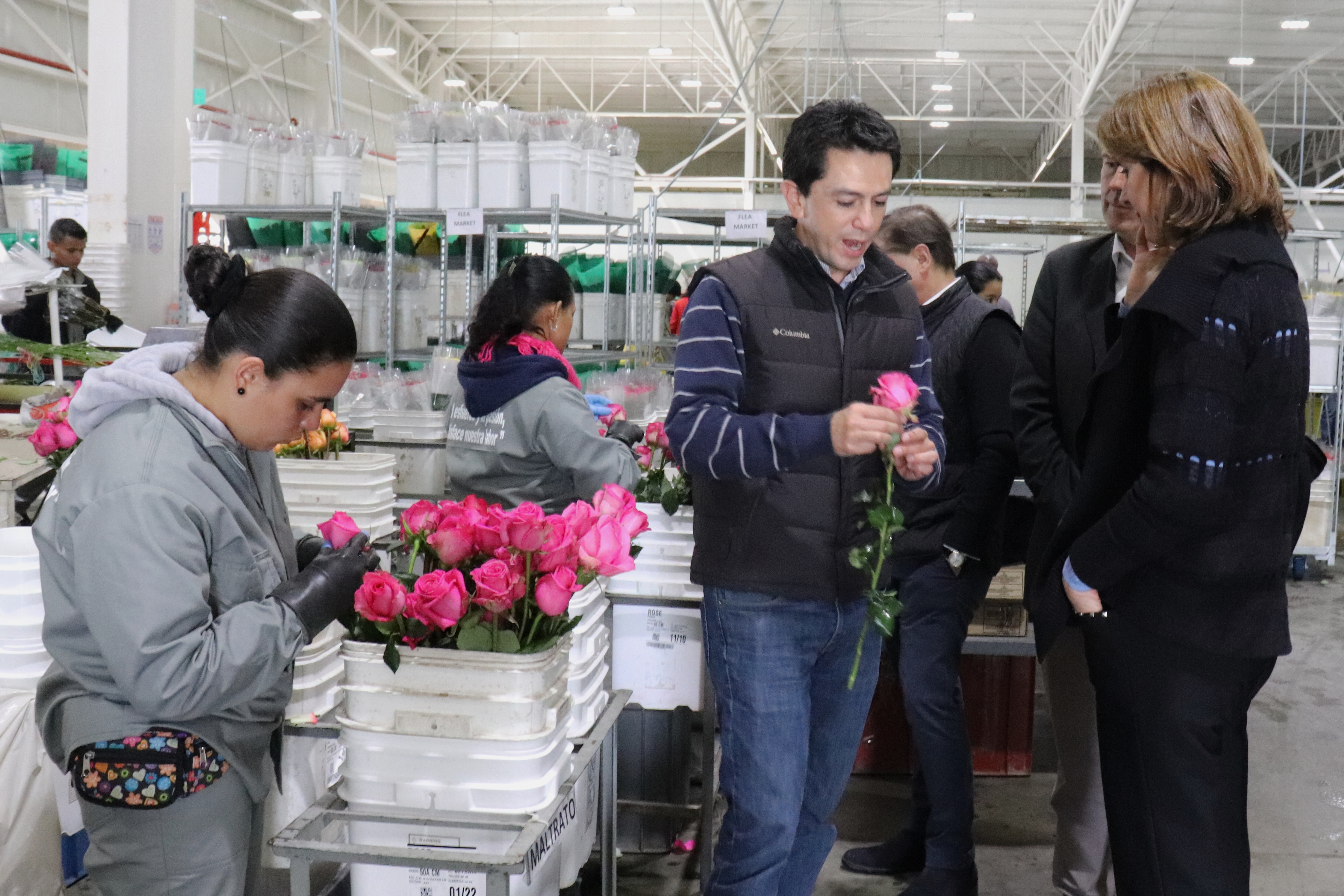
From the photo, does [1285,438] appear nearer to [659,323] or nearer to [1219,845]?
[1219,845]

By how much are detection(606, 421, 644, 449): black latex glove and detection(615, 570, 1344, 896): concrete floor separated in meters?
1.10

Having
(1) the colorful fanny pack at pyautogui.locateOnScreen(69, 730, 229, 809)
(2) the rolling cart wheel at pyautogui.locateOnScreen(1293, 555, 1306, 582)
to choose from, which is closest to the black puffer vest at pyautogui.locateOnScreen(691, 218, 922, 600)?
(1) the colorful fanny pack at pyautogui.locateOnScreen(69, 730, 229, 809)

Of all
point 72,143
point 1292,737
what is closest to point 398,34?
point 72,143

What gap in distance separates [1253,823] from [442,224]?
344 cm

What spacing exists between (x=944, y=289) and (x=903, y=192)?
531 inches

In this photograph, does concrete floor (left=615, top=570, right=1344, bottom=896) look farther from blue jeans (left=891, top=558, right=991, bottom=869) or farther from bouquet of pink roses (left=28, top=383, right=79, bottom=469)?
bouquet of pink roses (left=28, top=383, right=79, bottom=469)

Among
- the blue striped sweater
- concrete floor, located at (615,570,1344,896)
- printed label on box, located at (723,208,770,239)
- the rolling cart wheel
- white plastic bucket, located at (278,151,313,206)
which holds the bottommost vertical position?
concrete floor, located at (615,570,1344,896)

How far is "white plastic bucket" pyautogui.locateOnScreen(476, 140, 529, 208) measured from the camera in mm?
4500

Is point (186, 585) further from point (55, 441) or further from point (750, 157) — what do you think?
point (750, 157)

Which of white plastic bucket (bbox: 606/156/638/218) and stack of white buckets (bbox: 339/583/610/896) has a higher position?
white plastic bucket (bbox: 606/156/638/218)

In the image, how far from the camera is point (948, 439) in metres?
2.70

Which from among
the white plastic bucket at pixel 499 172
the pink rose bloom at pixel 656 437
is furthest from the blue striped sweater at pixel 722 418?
the white plastic bucket at pixel 499 172

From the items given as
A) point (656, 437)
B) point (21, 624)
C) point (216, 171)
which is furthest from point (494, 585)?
point (216, 171)

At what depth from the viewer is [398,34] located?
1619 centimetres
